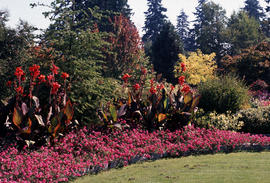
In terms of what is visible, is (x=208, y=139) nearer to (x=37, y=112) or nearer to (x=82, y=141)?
(x=82, y=141)

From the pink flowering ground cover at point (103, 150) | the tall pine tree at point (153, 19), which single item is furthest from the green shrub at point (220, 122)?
the tall pine tree at point (153, 19)

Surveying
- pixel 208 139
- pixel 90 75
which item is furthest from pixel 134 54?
pixel 208 139

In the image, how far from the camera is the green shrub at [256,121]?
1047 centimetres

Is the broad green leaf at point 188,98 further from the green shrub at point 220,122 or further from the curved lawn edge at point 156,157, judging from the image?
the curved lawn edge at point 156,157

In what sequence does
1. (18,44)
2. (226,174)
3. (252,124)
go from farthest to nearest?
(18,44)
(252,124)
(226,174)

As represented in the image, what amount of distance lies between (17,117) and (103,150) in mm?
2107

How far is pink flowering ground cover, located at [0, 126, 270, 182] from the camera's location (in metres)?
6.04

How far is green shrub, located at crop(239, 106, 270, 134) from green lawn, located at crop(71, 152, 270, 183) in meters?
3.13

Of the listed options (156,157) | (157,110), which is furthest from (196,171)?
(157,110)

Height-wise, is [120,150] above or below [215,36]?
below

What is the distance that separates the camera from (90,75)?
9.41m

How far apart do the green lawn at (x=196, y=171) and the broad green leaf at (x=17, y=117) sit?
211cm

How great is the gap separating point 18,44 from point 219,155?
9.53 meters

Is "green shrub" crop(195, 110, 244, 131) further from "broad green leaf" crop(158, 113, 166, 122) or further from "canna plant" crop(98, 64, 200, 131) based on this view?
"broad green leaf" crop(158, 113, 166, 122)
